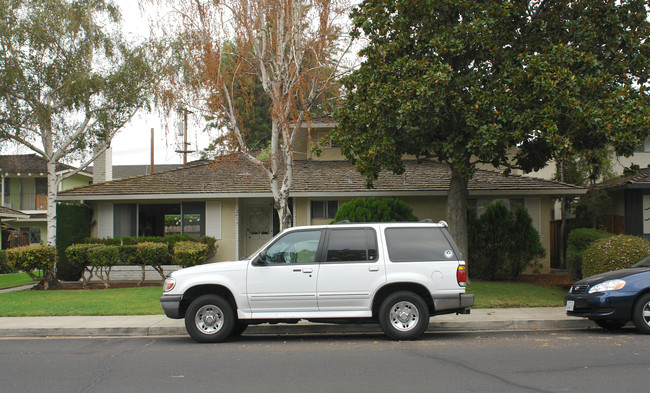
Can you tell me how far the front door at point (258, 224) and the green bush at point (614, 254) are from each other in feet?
38.4

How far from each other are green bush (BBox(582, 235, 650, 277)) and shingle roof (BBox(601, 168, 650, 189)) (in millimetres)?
5505

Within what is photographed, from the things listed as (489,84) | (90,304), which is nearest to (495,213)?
(489,84)

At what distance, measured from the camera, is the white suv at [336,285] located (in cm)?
929

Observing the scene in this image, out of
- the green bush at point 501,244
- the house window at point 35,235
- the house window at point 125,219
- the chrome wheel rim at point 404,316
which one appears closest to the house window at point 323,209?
the green bush at point 501,244

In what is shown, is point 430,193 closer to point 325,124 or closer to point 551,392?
point 325,124

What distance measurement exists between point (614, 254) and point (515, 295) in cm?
240

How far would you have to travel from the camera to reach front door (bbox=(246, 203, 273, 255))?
71.6 feet

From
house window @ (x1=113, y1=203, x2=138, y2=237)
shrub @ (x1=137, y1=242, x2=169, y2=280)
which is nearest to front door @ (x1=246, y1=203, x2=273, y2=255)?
house window @ (x1=113, y1=203, x2=138, y2=237)

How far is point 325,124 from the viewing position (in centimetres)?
2055

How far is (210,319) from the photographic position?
948 centimetres

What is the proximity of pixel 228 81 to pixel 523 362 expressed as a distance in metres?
10.5

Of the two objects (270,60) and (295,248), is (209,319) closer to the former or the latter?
(295,248)

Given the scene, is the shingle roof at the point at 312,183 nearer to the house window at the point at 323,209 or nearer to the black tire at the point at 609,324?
the house window at the point at 323,209

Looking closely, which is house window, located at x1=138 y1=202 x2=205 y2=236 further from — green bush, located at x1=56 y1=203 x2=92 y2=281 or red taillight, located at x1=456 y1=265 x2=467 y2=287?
red taillight, located at x1=456 y1=265 x2=467 y2=287
